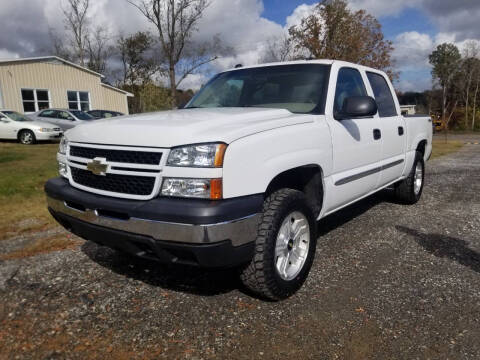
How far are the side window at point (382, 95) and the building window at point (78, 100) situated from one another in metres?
23.7

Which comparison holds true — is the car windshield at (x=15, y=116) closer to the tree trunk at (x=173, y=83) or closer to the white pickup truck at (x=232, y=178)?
the tree trunk at (x=173, y=83)

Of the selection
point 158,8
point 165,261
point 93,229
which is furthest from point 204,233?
point 158,8

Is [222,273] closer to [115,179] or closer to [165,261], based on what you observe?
[165,261]

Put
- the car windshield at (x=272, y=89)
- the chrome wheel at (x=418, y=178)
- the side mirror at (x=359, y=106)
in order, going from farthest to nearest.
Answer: the chrome wheel at (x=418, y=178), the car windshield at (x=272, y=89), the side mirror at (x=359, y=106)

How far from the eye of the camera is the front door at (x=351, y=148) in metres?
3.36

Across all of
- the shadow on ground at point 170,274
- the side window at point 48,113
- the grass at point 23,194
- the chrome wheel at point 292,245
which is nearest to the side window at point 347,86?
the chrome wheel at point 292,245

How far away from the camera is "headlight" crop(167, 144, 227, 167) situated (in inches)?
89.1

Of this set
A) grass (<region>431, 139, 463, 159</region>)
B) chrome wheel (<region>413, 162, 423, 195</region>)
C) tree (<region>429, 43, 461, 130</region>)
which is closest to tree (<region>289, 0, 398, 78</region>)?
grass (<region>431, 139, 463, 159</region>)

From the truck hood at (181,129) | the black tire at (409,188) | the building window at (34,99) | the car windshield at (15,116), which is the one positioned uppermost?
the building window at (34,99)

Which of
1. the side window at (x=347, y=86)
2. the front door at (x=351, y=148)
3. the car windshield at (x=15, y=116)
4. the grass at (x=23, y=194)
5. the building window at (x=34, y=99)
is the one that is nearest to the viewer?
the front door at (x=351, y=148)

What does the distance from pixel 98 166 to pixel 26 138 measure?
14636 millimetres

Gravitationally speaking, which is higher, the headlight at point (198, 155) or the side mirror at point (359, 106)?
the side mirror at point (359, 106)

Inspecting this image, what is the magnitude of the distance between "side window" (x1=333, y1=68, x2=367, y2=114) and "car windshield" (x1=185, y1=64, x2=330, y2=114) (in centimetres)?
18

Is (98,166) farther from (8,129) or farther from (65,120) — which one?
(65,120)
